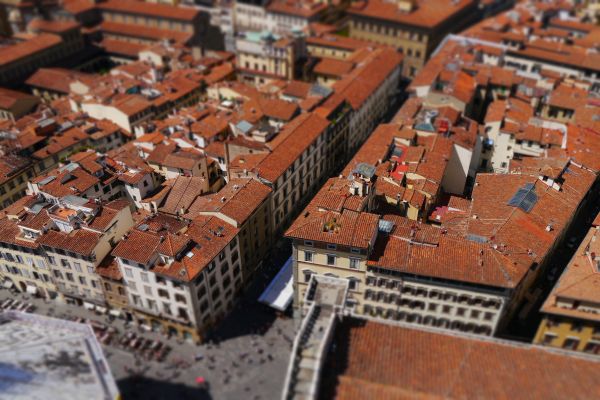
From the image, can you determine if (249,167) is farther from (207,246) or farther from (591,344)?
(591,344)

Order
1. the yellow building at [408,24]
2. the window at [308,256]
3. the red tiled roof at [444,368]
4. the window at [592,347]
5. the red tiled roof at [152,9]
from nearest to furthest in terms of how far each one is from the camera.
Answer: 1. the red tiled roof at [444,368]
2. the window at [592,347]
3. the window at [308,256]
4. the yellow building at [408,24]
5. the red tiled roof at [152,9]

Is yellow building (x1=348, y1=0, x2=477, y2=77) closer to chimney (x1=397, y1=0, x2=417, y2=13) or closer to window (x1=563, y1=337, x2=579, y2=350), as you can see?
chimney (x1=397, y1=0, x2=417, y2=13)

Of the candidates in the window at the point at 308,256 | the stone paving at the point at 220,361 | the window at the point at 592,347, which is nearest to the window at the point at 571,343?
the window at the point at 592,347

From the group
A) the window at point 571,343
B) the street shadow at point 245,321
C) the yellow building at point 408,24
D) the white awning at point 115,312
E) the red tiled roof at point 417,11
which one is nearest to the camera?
the window at point 571,343

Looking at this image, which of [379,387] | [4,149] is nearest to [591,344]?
[379,387]

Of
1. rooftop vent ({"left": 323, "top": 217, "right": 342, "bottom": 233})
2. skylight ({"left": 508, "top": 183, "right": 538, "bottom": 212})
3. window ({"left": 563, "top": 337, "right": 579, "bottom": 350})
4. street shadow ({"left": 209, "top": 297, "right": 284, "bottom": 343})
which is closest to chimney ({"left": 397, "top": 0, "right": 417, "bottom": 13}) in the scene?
skylight ({"left": 508, "top": 183, "right": 538, "bottom": 212})

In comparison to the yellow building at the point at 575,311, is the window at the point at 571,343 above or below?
below

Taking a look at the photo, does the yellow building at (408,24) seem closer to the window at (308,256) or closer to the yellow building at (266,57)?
the yellow building at (266,57)
